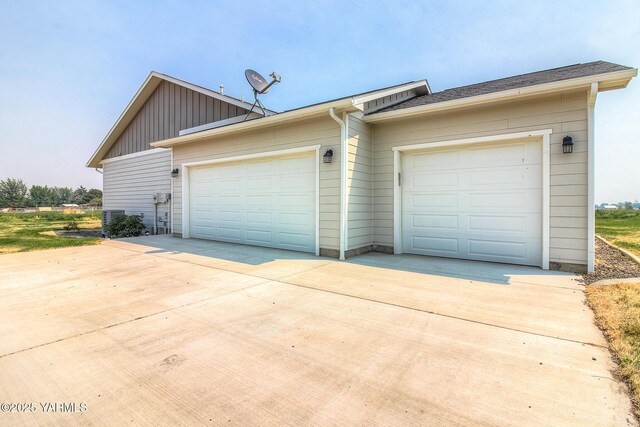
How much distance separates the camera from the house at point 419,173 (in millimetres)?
4527

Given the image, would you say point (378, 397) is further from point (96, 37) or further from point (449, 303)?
point (96, 37)

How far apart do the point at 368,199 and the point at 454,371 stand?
4563 millimetres

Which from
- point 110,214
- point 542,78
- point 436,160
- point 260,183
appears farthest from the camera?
point 110,214

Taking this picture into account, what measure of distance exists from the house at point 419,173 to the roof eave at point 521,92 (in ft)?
0.06

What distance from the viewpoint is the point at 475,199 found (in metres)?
5.34

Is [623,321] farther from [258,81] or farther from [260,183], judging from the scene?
[258,81]

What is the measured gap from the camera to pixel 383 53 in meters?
9.36

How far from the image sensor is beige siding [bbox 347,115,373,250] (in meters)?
5.75

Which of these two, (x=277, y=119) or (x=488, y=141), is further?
(x=277, y=119)

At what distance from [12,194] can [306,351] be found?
7445 cm

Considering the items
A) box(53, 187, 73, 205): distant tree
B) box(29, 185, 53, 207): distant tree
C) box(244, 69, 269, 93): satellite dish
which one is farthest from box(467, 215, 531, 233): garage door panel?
box(53, 187, 73, 205): distant tree

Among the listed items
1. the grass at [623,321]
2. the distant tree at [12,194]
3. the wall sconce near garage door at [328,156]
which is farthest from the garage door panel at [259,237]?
the distant tree at [12,194]

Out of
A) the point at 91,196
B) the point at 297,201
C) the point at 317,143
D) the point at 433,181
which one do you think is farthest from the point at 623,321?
the point at 91,196

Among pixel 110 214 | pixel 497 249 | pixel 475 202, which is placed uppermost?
pixel 475 202
